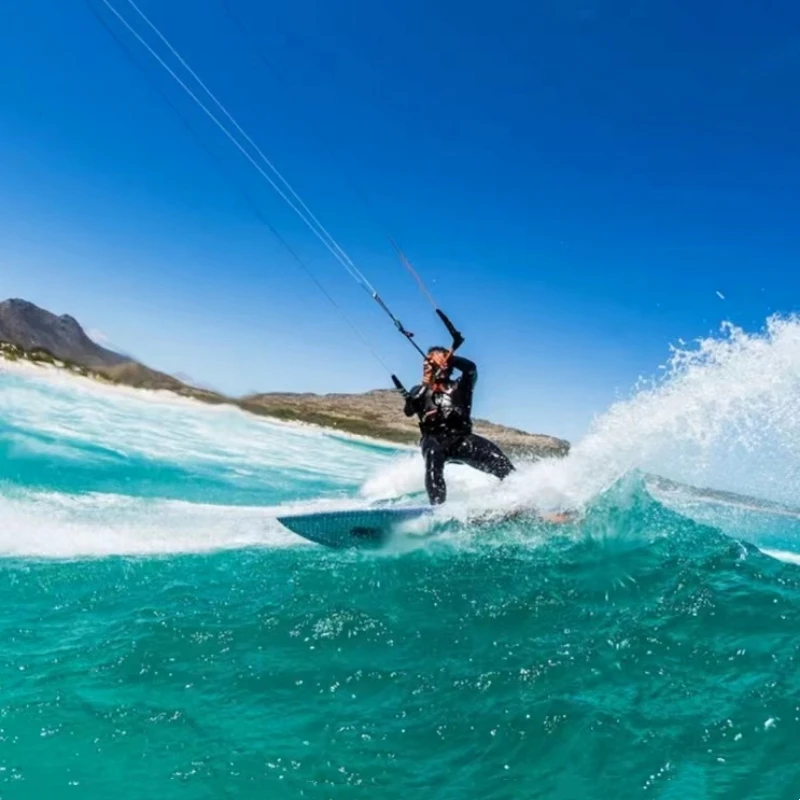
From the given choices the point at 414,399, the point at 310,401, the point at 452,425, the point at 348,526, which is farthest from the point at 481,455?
the point at 310,401

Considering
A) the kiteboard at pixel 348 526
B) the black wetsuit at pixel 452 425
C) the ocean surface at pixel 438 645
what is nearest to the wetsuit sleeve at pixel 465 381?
the black wetsuit at pixel 452 425

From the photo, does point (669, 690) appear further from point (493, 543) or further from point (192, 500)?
point (192, 500)

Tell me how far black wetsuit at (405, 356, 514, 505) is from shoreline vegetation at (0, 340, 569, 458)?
1461 millimetres

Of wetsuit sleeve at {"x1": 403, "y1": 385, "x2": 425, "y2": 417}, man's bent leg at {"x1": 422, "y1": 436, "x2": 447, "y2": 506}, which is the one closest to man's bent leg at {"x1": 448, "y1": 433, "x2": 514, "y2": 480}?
man's bent leg at {"x1": 422, "y1": 436, "x2": 447, "y2": 506}

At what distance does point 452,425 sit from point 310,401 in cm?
15298

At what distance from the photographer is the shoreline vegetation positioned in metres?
34.8

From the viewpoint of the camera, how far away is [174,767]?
418 centimetres

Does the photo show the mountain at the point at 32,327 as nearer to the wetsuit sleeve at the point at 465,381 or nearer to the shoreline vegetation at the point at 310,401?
the shoreline vegetation at the point at 310,401

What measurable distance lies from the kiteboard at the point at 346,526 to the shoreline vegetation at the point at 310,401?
4001 mm

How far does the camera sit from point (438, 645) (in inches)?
245

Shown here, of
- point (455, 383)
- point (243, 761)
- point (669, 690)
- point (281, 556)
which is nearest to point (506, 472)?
point (455, 383)

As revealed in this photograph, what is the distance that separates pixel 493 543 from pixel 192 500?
831 cm

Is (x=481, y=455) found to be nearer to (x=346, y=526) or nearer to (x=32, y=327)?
(x=346, y=526)

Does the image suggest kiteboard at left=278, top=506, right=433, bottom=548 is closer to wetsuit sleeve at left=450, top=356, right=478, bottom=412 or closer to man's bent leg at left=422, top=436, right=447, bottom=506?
man's bent leg at left=422, top=436, right=447, bottom=506
